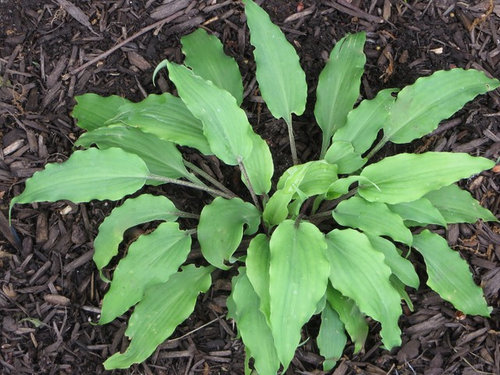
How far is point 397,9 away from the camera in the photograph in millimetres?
3260

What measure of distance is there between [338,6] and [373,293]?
1677 mm

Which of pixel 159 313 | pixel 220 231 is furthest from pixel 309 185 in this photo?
pixel 159 313

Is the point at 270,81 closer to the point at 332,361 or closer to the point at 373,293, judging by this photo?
the point at 373,293

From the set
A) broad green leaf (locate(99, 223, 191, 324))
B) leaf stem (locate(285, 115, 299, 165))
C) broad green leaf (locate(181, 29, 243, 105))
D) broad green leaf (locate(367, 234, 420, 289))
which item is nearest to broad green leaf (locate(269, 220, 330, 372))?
broad green leaf (locate(367, 234, 420, 289))

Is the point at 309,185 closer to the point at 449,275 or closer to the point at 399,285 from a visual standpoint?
the point at 399,285

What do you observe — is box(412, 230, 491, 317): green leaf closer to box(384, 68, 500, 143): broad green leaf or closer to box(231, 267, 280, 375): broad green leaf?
box(384, 68, 500, 143): broad green leaf

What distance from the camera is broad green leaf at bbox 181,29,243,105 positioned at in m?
2.90

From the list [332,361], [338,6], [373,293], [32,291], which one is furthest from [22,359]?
[338,6]

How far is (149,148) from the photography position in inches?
110

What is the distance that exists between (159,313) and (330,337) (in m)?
0.82

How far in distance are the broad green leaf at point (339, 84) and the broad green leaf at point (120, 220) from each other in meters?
0.91

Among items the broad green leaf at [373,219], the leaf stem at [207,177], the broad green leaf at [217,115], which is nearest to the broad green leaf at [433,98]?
the broad green leaf at [373,219]

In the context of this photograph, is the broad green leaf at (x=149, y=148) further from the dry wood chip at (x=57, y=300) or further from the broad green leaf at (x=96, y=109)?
the dry wood chip at (x=57, y=300)

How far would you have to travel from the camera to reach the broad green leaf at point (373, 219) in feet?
8.39
